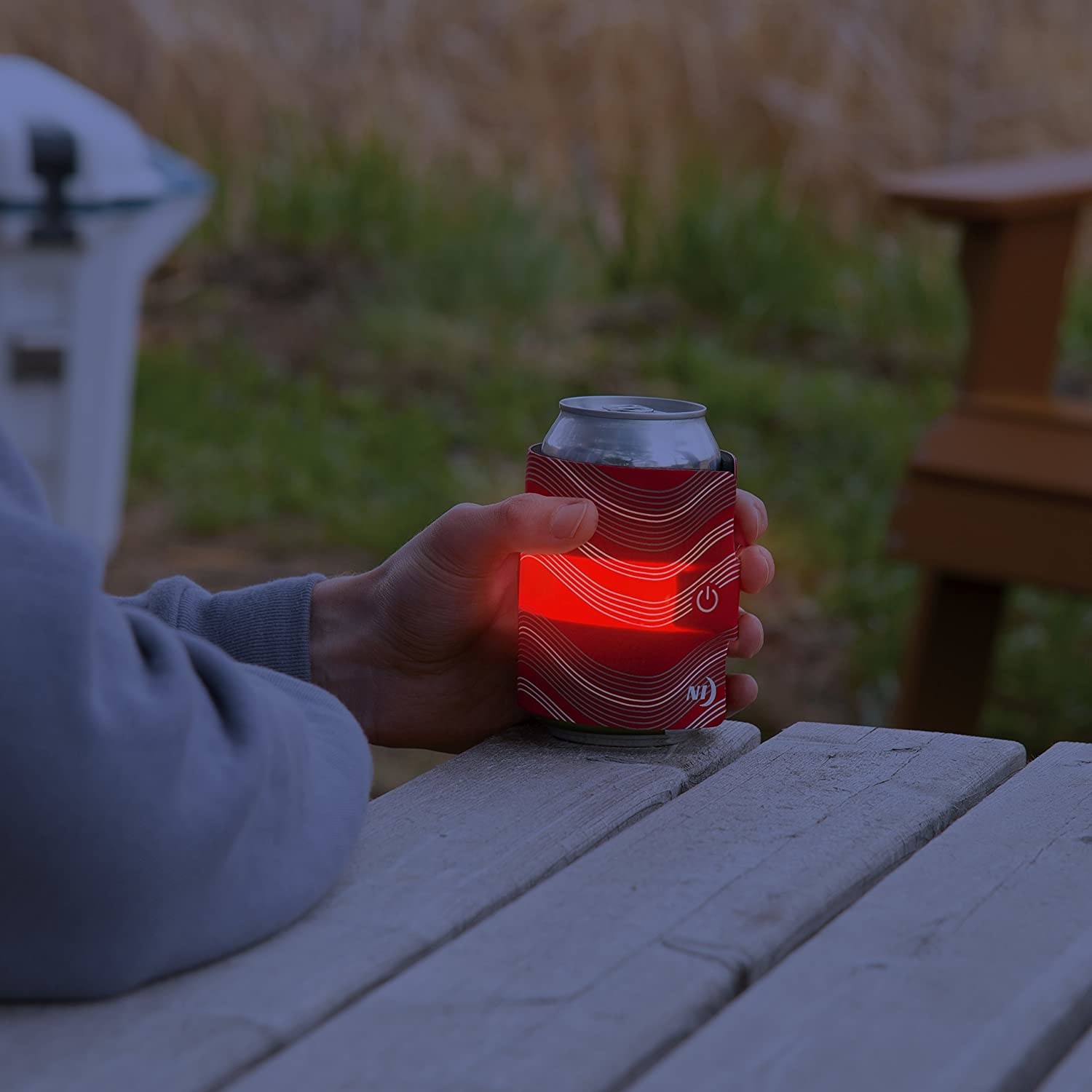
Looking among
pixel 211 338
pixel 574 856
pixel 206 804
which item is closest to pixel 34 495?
pixel 206 804

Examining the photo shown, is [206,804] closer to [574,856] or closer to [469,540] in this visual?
[574,856]

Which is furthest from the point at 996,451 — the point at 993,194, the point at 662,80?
the point at 662,80

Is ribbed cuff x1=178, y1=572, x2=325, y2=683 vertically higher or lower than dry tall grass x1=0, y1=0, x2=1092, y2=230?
lower

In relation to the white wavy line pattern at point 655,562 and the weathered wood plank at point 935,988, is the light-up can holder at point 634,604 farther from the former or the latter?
the weathered wood plank at point 935,988

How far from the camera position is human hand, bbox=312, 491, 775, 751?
3.60 ft

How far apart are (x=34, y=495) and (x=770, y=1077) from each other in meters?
0.43

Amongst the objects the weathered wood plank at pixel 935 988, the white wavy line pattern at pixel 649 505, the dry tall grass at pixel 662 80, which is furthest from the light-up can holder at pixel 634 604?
the dry tall grass at pixel 662 80

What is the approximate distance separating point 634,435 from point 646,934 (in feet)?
1.06

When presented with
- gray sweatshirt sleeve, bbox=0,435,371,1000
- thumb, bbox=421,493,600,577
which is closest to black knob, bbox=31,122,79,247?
thumb, bbox=421,493,600,577

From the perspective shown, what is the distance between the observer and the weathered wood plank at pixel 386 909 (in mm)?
713

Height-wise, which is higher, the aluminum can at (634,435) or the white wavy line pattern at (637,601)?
the aluminum can at (634,435)

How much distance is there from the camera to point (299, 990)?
0.76 meters

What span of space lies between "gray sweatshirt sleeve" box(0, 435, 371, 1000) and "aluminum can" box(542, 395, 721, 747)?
11.3 inches

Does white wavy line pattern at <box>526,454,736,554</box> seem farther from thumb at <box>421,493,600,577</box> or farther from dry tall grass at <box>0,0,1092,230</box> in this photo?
dry tall grass at <box>0,0,1092,230</box>
